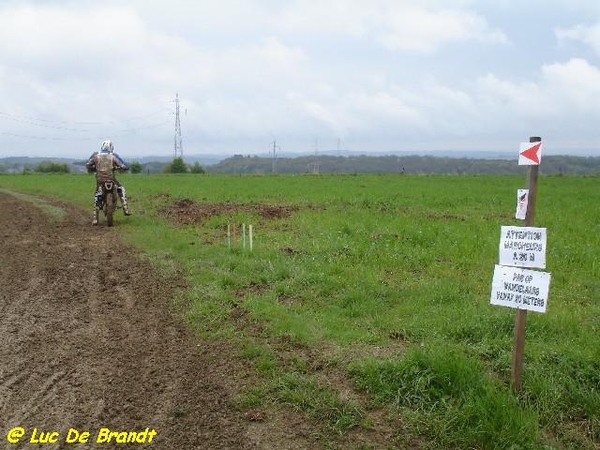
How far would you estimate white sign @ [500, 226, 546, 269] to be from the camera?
4586 mm

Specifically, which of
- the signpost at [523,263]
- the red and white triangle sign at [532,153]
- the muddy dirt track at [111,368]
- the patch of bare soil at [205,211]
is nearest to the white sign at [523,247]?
the signpost at [523,263]

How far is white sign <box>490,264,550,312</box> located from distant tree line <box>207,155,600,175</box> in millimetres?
80507

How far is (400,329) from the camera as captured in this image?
6309 millimetres

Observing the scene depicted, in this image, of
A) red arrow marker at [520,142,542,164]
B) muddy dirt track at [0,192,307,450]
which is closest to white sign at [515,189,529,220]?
red arrow marker at [520,142,542,164]

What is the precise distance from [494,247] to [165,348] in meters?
7.57

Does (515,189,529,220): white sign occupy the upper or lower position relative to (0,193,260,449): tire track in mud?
upper

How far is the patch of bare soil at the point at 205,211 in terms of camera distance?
16.6 metres

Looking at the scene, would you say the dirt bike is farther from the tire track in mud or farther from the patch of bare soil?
the tire track in mud

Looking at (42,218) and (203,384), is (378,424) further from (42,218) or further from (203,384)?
(42,218)

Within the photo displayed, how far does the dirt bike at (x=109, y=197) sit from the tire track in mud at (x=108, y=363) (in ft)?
17.4

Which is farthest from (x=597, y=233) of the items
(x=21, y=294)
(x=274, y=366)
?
(x=21, y=294)

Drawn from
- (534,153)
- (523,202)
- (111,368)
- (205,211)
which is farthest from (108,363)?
(205,211)

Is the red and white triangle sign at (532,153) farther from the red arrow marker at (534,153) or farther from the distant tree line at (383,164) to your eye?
the distant tree line at (383,164)

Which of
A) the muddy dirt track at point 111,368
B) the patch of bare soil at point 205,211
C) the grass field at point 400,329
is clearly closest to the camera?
the muddy dirt track at point 111,368
